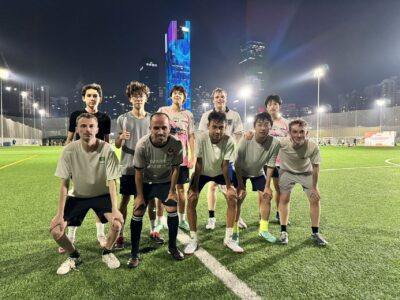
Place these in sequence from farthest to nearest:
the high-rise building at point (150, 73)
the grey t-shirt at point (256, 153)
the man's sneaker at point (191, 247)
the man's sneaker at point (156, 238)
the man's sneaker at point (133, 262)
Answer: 1. the high-rise building at point (150, 73)
2. the grey t-shirt at point (256, 153)
3. the man's sneaker at point (156, 238)
4. the man's sneaker at point (191, 247)
5. the man's sneaker at point (133, 262)

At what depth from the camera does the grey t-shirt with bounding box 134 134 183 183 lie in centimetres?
371

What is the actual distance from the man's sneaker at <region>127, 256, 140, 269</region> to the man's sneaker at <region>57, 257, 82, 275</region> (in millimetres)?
656

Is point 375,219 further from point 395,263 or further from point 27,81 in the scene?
point 27,81

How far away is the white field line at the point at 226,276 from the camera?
113 inches

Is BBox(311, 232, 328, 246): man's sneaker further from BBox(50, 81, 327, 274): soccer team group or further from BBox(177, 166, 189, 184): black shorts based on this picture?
BBox(177, 166, 189, 184): black shorts

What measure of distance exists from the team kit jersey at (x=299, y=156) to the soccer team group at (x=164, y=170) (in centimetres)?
2

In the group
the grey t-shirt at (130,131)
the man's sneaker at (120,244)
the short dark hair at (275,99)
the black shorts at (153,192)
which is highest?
the short dark hair at (275,99)

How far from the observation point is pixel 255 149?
4512 millimetres

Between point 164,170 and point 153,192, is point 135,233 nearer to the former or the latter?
point 153,192

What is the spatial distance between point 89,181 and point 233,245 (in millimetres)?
2155

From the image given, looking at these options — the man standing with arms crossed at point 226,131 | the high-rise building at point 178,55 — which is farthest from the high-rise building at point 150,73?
the man standing with arms crossed at point 226,131

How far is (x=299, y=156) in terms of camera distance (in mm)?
4555

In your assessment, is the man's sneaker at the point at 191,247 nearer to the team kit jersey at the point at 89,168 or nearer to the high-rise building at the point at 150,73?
the team kit jersey at the point at 89,168

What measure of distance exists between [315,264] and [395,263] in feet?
3.30
